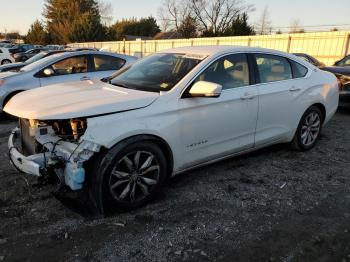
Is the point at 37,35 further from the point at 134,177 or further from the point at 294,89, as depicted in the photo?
the point at 134,177

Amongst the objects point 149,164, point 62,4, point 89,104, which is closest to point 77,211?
point 149,164

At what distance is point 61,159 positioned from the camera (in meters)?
3.21

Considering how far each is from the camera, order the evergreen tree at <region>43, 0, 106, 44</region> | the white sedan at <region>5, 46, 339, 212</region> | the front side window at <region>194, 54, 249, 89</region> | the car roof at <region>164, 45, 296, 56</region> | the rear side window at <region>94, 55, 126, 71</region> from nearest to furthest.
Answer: the white sedan at <region>5, 46, 339, 212</region>
the front side window at <region>194, 54, 249, 89</region>
the car roof at <region>164, 45, 296, 56</region>
the rear side window at <region>94, 55, 126, 71</region>
the evergreen tree at <region>43, 0, 106, 44</region>

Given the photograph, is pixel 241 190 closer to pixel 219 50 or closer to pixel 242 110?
pixel 242 110

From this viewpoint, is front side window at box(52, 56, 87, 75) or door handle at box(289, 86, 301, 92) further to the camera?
front side window at box(52, 56, 87, 75)

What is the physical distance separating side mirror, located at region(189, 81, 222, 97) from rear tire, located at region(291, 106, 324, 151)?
2.16 metres

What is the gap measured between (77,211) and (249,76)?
2605 mm

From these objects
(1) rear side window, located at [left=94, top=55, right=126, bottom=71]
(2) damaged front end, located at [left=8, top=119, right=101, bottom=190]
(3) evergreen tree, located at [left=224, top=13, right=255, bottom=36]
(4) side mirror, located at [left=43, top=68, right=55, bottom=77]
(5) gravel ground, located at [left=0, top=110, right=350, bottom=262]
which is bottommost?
(5) gravel ground, located at [left=0, top=110, right=350, bottom=262]

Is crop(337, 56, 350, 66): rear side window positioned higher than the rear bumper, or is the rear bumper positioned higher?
crop(337, 56, 350, 66): rear side window

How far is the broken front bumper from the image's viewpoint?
307 cm

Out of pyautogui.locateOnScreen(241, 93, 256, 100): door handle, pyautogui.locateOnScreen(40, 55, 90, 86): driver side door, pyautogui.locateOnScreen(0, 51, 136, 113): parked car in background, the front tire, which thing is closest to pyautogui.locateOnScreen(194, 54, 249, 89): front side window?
pyautogui.locateOnScreen(241, 93, 256, 100): door handle

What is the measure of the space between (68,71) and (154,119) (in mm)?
→ 5179

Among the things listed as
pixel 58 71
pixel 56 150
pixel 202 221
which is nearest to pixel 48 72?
pixel 58 71

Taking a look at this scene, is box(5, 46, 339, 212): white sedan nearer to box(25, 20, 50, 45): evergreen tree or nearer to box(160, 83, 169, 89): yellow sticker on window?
box(160, 83, 169, 89): yellow sticker on window
